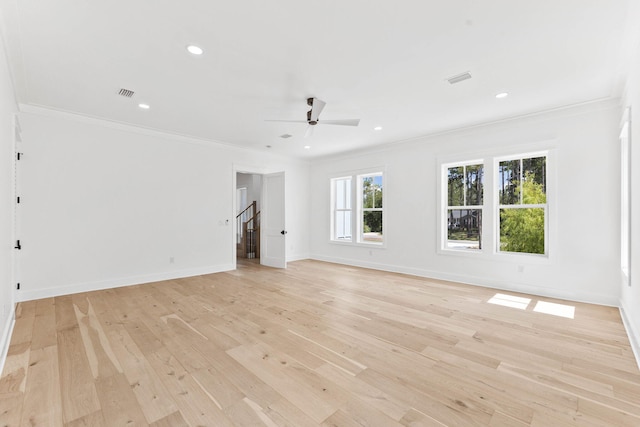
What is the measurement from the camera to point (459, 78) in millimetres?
3254

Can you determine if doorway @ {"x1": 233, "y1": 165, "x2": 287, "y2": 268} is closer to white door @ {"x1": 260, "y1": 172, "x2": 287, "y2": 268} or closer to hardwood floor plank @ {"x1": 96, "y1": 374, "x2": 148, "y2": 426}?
white door @ {"x1": 260, "y1": 172, "x2": 287, "y2": 268}

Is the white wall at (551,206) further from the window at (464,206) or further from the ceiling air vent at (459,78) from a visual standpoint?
the ceiling air vent at (459,78)

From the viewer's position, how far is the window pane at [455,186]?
5423mm

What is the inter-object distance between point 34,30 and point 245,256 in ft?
21.2

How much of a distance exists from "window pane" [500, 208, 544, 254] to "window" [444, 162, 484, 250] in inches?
14.8

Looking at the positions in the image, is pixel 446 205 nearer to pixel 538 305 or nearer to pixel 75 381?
pixel 538 305

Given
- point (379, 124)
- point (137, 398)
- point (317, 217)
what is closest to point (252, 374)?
point (137, 398)

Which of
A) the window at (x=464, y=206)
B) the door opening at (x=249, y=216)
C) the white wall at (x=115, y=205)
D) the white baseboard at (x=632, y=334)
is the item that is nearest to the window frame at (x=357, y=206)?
the window at (x=464, y=206)

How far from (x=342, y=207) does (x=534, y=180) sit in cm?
423

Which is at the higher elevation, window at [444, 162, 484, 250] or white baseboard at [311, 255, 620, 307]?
window at [444, 162, 484, 250]

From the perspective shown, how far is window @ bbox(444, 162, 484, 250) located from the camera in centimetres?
518

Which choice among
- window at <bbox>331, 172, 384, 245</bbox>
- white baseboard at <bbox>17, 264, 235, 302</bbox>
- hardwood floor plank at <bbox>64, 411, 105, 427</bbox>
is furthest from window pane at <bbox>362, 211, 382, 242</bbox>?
hardwood floor plank at <bbox>64, 411, 105, 427</bbox>

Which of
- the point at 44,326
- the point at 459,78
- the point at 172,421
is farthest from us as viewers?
the point at 459,78

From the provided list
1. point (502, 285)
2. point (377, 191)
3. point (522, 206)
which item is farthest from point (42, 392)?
point (377, 191)
